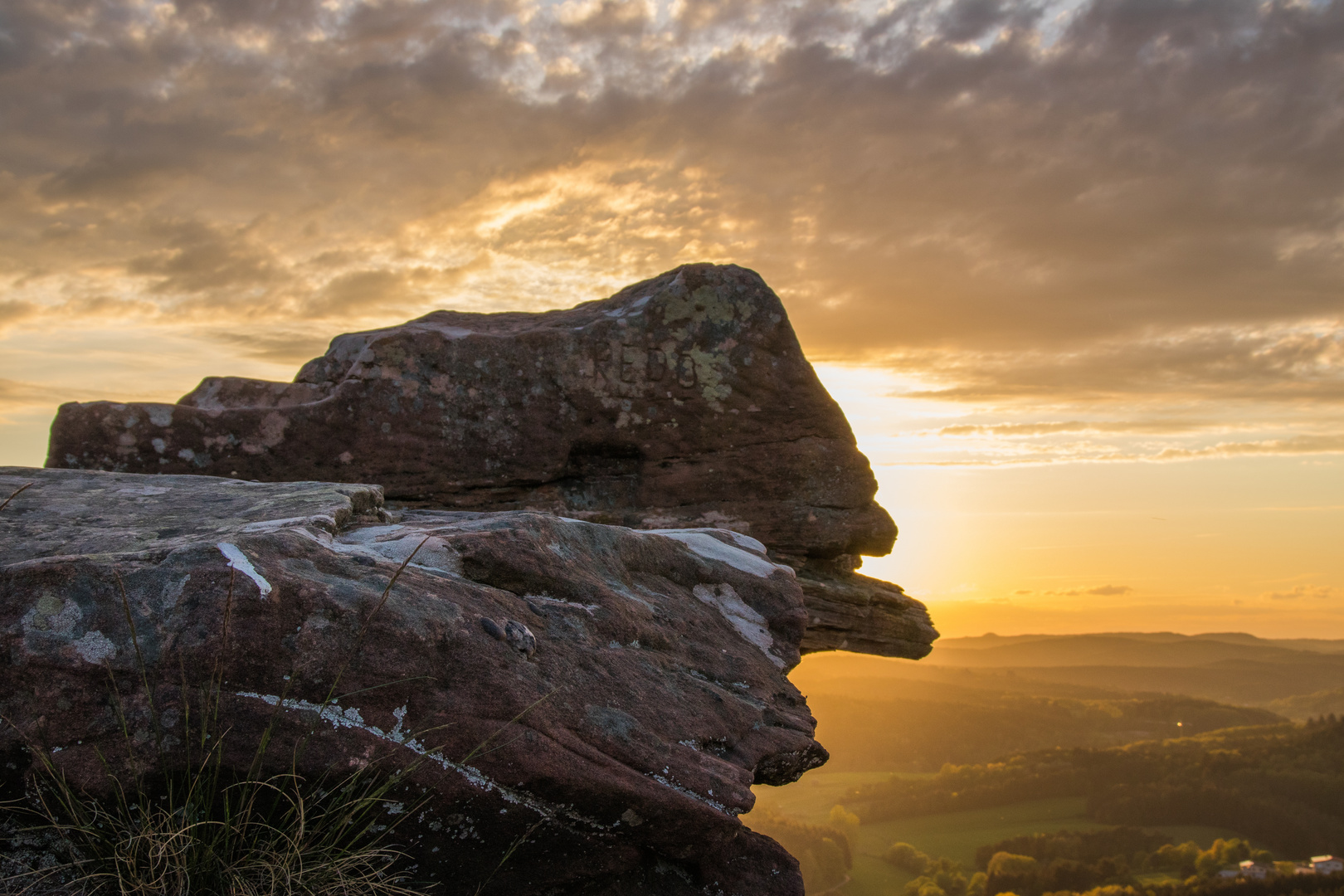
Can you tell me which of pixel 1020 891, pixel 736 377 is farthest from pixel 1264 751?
Answer: pixel 736 377

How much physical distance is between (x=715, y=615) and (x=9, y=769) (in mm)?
3460

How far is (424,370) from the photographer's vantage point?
27.5 ft

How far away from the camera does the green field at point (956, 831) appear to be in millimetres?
80688

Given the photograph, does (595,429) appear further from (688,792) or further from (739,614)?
(688,792)

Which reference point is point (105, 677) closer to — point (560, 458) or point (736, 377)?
point (560, 458)

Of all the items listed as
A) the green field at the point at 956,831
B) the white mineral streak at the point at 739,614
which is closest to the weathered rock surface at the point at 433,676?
the white mineral streak at the point at 739,614

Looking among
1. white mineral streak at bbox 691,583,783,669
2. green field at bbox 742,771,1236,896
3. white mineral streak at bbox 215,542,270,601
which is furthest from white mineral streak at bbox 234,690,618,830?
green field at bbox 742,771,1236,896

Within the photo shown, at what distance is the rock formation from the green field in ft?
258

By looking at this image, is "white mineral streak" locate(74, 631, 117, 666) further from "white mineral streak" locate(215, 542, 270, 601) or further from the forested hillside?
the forested hillside

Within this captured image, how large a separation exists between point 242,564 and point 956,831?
324 ft

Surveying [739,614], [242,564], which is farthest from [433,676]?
[739,614]

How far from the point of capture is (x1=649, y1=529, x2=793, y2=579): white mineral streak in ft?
18.7

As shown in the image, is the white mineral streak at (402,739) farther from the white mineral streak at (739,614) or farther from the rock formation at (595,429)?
Result: the rock formation at (595,429)

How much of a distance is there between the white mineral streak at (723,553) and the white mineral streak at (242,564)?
2.95 m
